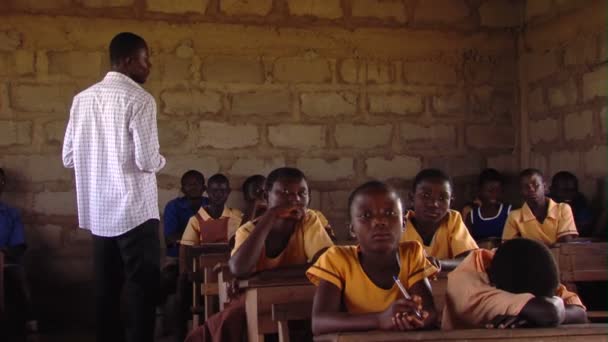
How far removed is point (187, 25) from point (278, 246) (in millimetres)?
3297

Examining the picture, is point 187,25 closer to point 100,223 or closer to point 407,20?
point 407,20

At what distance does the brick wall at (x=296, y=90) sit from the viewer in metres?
5.91

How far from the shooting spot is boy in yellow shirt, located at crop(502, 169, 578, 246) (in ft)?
16.3

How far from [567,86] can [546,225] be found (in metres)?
1.59

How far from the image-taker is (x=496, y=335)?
1811 millimetres

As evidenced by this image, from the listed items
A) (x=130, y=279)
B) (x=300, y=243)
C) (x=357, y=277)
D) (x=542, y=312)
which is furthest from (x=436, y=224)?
(x=130, y=279)

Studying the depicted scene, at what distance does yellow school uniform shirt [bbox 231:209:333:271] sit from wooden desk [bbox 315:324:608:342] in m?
1.44

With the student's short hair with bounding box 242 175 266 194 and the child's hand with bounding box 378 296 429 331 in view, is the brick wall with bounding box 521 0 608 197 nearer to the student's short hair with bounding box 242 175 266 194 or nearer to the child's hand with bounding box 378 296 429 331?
the student's short hair with bounding box 242 175 266 194

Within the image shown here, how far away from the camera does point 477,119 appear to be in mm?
6727

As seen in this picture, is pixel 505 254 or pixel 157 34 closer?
pixel 505 254

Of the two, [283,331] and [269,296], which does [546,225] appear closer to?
[269,296]

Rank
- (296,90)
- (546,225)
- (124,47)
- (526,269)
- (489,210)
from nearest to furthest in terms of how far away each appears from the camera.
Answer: (526,269) < (124,47) < (546,225) < (489,210) < (296,90)

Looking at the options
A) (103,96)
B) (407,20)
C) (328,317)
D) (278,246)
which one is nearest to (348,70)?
(407,20)

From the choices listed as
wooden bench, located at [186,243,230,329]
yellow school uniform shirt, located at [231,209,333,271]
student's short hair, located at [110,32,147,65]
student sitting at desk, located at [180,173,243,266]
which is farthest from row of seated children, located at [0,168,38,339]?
yellow school uniform shirt, located at [231,209,333,271]
